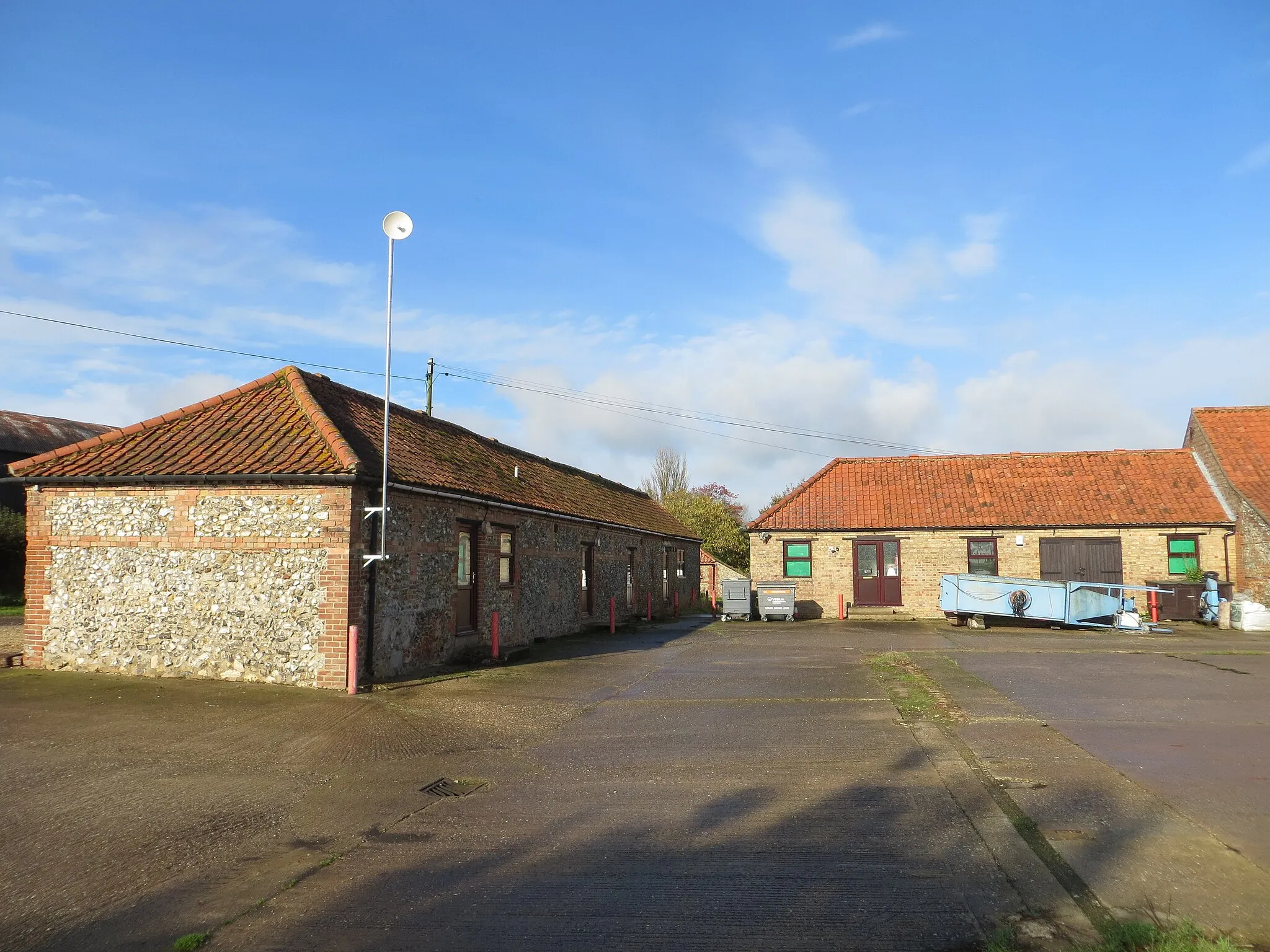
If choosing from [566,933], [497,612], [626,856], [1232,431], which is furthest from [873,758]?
[1232,431]

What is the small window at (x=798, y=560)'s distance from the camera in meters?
30.1

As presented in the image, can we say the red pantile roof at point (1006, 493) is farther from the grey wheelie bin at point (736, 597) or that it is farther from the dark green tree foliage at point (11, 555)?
the dark green tree foliage at point (11, 555)

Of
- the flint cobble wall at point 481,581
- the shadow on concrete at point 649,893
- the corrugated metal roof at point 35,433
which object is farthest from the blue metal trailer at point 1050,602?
the corrugated metal roof at point 35,433

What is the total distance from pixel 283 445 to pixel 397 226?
371 cm

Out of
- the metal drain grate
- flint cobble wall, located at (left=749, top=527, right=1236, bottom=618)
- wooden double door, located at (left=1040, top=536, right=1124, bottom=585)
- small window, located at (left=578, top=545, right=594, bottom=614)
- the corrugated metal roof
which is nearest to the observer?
the metal drain grate

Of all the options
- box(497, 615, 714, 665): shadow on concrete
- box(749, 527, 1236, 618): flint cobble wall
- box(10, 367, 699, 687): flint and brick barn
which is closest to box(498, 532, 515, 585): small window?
box(497, 615, 714, 665): shadow on concrete

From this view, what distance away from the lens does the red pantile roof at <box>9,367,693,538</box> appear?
12.5 meters

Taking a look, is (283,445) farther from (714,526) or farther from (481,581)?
(714,526)

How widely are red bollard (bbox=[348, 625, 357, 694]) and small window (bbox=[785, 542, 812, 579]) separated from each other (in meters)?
20.6

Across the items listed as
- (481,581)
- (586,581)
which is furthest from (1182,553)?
(481,581)

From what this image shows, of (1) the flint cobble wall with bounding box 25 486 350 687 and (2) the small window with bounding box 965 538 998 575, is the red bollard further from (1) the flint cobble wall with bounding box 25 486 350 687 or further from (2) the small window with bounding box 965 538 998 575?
(2) the small window with bounding box 965 538 998 575

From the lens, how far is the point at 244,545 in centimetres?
1230

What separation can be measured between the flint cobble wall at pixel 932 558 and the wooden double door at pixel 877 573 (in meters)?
0.15

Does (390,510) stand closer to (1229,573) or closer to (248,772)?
(248,772)
